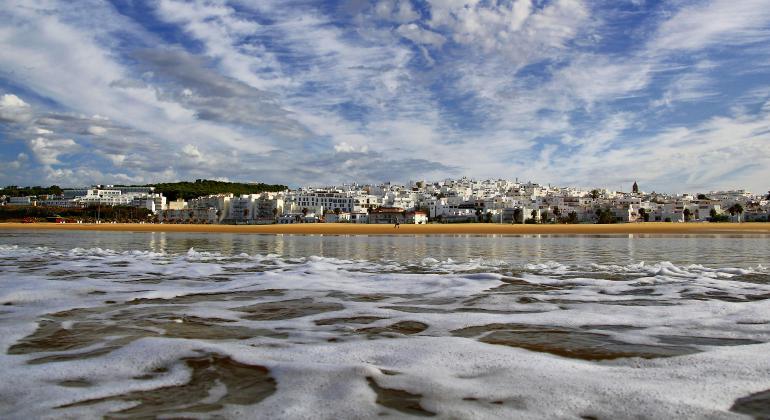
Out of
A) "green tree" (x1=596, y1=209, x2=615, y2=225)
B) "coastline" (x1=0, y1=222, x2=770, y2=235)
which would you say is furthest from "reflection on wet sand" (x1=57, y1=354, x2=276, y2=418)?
"green tree" (x1=596, y1=209, x2=615, y2=225)

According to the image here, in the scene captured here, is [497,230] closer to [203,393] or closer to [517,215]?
[203,393]

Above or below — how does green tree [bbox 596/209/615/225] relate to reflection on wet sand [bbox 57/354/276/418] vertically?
above

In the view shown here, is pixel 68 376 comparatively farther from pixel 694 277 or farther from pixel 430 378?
pixel 694 277

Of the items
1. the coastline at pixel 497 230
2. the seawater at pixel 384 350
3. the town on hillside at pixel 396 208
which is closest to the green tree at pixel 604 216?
the town on hillside at pixel 396 208

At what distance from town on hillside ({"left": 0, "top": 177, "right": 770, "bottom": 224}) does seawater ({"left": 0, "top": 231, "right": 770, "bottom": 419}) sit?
98.0 metres

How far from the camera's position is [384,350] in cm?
454

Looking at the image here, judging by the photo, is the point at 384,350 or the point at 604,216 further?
the point at 604,216

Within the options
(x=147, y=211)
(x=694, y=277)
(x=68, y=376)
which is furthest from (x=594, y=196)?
(x=68, y=376)

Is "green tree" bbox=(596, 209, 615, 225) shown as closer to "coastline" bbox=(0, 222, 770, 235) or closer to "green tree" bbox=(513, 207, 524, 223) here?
"green tree" bbox=(513, 207, 524, 223)

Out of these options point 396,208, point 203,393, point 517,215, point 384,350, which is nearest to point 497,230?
point 384,350

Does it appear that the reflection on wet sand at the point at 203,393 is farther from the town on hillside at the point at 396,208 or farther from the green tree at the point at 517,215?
the green tree at the point at 517,215

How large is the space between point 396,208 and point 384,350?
119567 mm

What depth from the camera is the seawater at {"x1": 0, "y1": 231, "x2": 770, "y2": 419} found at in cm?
328

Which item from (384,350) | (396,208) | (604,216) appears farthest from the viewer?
(396,208)
